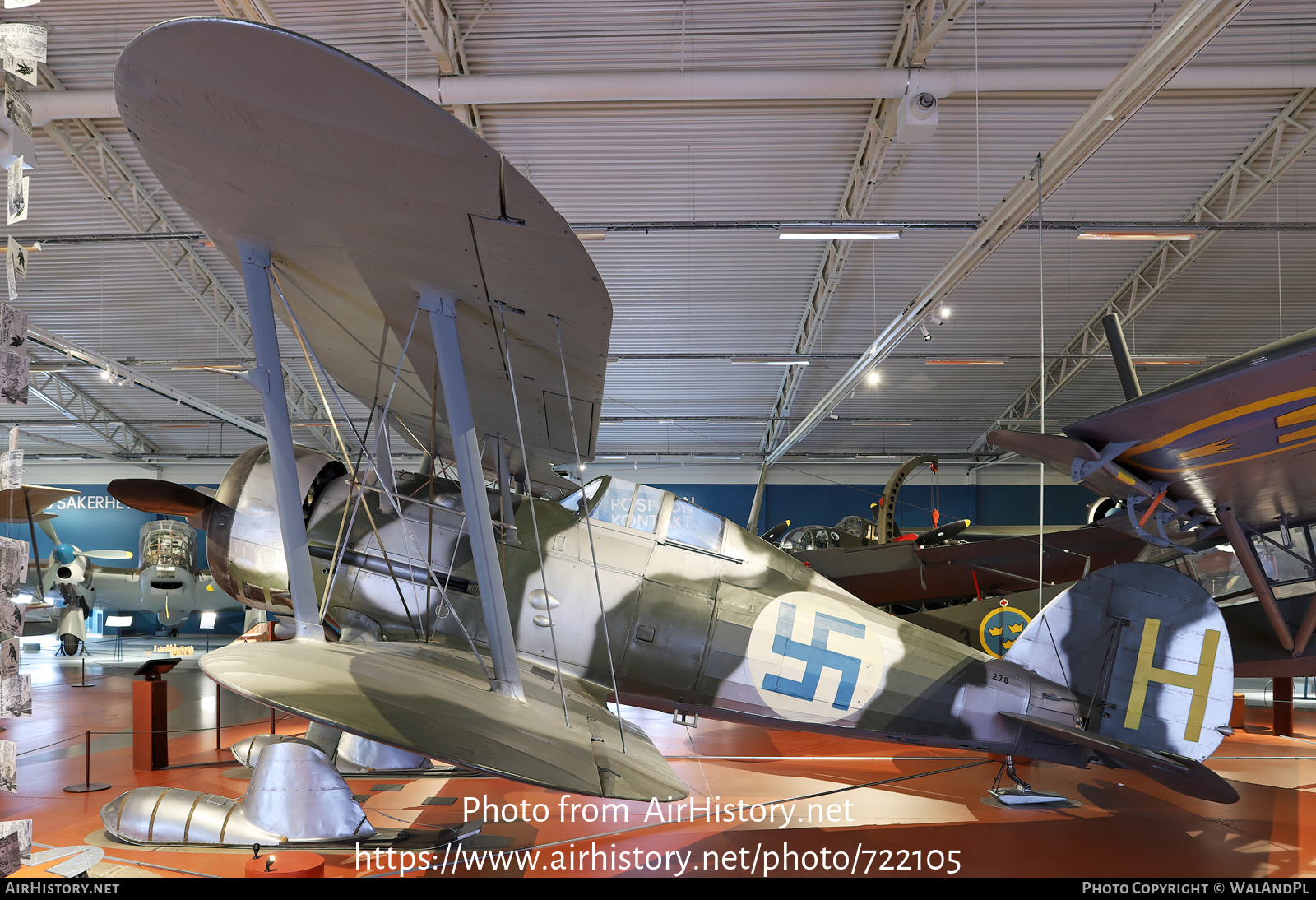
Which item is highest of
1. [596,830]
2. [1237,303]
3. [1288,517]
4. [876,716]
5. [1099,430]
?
[1237,303]

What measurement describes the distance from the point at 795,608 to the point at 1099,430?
1867mm

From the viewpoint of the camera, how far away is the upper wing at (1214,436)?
294cm

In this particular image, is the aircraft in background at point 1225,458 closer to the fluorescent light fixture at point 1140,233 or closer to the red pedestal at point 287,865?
the red pedestal at point 287,865

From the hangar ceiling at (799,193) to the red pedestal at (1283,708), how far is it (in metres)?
4.70

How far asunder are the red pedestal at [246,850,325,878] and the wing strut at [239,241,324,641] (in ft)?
4.67

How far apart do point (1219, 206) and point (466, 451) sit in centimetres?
1296

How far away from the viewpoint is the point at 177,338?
50.0 feet

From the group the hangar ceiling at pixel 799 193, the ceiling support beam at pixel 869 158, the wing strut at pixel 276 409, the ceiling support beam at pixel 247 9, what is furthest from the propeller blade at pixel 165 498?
the ceiling support beam at pixel 869 158

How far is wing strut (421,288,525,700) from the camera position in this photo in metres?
2.89

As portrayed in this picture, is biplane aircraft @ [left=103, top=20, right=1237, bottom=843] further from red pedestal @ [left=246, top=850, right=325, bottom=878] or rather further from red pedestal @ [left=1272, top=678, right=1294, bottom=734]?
red pedestal @ [left=1272, top=678, right=1294, bottom=734]

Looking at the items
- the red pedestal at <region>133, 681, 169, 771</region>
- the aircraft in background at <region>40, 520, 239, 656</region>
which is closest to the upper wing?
the red pedestal at <region>133, 681, 169, 771</region>

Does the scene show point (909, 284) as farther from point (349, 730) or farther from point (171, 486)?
point (349, 730)

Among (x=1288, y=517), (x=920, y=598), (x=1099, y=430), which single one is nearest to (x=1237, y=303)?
(x=920, y=598)

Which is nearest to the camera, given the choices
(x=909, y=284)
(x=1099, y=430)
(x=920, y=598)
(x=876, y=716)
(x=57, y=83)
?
(x=1099, y=430)
